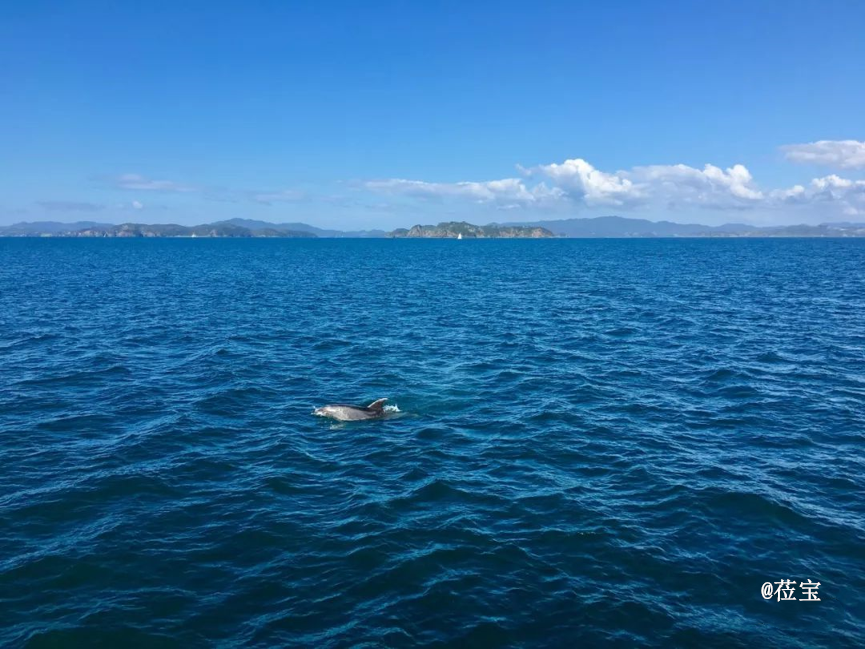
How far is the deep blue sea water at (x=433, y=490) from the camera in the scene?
1498 centimetres

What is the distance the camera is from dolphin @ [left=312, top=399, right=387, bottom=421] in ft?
100

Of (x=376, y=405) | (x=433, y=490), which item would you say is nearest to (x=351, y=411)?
(x=376, y=405)

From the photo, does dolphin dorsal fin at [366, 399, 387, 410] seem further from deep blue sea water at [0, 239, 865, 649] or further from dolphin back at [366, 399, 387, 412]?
deep blue sea water at [0, 239, 865, 649]

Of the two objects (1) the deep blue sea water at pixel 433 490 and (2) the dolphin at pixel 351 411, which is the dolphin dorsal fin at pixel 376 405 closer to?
(2) the dolphin at pixel 351 411

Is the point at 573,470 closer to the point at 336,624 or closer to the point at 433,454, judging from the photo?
the point at 433,454

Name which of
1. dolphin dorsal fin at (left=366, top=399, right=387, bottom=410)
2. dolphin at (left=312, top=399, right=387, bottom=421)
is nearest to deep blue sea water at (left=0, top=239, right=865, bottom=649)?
dolphin at (left=312, top=399, right=387, bottom=421)

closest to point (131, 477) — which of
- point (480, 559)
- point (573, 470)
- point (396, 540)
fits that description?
point (396, 540)

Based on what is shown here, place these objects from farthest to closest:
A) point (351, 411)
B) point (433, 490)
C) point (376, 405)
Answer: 1. point (376, 405)
2. point (351, 411)
3. point (433, 490)

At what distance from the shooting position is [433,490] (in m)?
22.4

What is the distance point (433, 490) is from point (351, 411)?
31.9ft

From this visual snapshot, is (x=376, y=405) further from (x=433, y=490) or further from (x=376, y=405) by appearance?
(x=433, y=490)

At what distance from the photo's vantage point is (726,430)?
2836 cm

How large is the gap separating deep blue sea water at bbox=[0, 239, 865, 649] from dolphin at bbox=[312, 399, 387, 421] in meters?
0.64

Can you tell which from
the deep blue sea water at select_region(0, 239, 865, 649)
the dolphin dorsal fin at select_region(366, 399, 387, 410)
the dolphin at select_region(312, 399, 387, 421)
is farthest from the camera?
the dolphin dorsal fin at select_region(366, 399, 387, 410)
